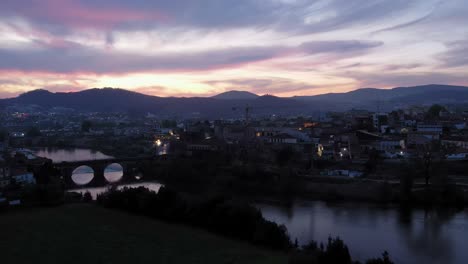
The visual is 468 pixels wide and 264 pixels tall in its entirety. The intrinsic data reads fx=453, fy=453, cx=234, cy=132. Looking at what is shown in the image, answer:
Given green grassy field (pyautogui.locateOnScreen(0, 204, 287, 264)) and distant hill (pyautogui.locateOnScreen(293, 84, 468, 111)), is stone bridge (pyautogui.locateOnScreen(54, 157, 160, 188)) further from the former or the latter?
distant hill (pyautogui.locateOnScreen(293, 84, 468, 111))

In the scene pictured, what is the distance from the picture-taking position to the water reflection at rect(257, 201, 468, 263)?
703 centimetres

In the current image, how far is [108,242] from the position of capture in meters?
6.80

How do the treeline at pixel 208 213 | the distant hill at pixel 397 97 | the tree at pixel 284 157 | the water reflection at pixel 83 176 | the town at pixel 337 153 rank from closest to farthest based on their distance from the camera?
1. the treeline at pixel 208 213
2. the town at pixel 337 153
3. the water reflection at pixel 83 176
4. the tree at pixel 284 157
5. the distant hill at pixel 397 97

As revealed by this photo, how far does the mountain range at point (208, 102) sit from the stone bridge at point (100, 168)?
4552 centimetres

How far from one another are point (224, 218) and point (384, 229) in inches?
118

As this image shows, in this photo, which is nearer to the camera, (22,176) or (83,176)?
(22,176)

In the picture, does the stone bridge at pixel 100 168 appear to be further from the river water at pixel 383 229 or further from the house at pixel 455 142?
the house at pixel 455 142

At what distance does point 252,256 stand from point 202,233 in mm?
1360

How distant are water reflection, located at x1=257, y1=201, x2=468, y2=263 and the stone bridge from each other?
612 cm

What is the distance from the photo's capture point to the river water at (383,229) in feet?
23.0

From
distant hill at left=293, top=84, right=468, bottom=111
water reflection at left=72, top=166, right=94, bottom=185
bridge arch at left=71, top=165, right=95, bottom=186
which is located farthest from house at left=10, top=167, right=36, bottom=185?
distant hill at left=293, top=84, right=468, bottom=111

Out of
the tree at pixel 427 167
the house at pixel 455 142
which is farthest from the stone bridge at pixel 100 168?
the house at pixel 455 142

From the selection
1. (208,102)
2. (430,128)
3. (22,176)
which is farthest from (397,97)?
(22,176)

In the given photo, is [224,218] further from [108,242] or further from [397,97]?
[397,97]
